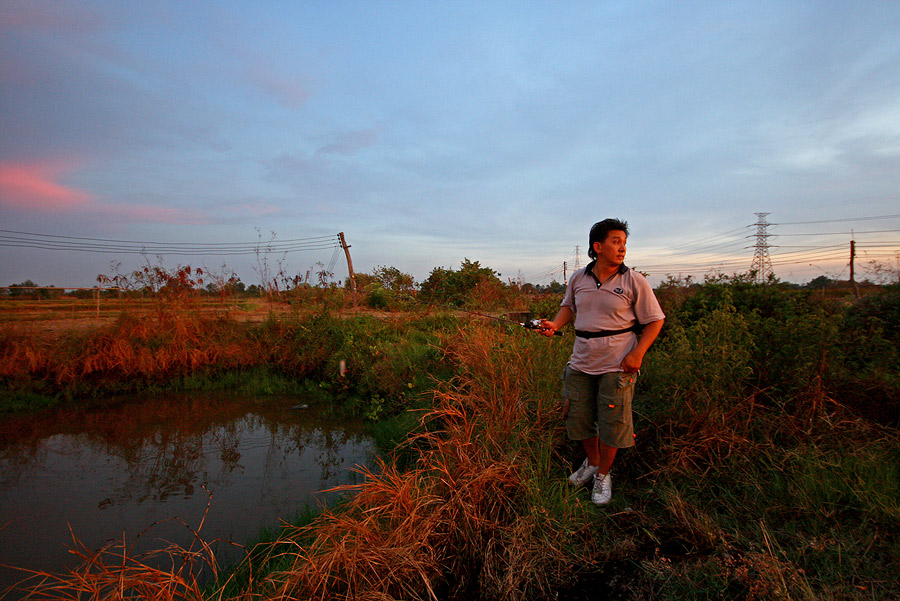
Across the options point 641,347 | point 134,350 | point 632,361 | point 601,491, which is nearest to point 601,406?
point 632,361

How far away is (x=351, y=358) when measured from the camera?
320 inches

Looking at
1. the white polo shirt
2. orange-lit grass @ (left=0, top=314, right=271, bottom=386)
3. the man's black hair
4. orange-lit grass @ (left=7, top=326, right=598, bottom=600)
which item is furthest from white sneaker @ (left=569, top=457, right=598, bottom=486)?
orange-lit grass @ (left=0, top=314, right=271, bottom=386)

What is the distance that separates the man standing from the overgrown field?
455 millimetres

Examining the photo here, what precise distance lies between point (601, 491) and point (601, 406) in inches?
24.1

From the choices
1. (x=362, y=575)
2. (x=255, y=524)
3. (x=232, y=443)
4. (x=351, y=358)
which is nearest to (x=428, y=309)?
(x=351, y=358)

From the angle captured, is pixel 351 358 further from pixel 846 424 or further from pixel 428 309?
pixel 846 424

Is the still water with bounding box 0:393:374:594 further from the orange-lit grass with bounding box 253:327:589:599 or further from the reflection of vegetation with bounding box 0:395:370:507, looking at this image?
the orange-lit grass with bounding box 253:327:589:599

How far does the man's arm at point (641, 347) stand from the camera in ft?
→ 8.93

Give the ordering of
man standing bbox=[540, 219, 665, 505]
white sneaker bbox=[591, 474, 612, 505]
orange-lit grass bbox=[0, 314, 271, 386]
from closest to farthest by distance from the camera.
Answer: man standing bbox=[540, 219, 665, 505]
white sneaker bbox=[591, 474, 612, 505]
orange-lit grass bbox=[0, 314, 271, 386]

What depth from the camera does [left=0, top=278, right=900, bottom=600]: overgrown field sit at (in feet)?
7.00

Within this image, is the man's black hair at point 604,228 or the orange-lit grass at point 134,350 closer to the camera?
the man's black hair at point 604,228

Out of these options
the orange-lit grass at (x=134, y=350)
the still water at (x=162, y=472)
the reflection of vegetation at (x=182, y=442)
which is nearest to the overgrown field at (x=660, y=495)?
the still water at (x=162, y=472)

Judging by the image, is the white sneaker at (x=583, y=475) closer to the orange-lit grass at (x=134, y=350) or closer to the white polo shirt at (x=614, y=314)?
the white polo shirt at (x=614, y=314)

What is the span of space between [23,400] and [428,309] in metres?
7.28
